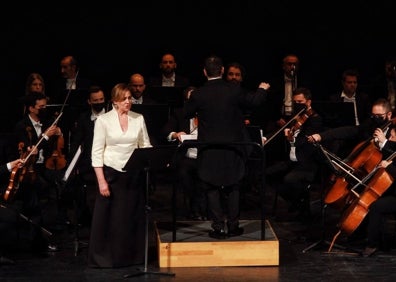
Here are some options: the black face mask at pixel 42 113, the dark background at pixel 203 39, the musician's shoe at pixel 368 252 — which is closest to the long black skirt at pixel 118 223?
the black face mask at pixel 42 113

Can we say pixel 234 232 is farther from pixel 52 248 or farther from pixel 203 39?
pixel 203 39

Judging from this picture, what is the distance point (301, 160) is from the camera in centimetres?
857

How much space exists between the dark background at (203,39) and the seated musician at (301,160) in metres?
2.18

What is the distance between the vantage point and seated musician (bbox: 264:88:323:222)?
8.33 meters

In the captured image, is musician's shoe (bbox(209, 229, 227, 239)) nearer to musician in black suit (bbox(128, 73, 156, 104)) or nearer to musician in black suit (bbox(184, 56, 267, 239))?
musician in black suit (bbox(184, 56, 267, 239))

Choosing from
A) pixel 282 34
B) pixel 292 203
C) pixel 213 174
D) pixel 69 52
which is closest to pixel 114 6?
pixel 69 52

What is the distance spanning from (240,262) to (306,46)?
4.16m

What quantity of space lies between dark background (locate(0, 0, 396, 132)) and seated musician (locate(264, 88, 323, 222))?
2.18 metres

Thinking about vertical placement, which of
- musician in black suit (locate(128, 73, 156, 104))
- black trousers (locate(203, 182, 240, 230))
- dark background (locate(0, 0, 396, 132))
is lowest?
black trousers (locate(203, 182, 240, 230))

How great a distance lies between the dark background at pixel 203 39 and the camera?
34.5 feet

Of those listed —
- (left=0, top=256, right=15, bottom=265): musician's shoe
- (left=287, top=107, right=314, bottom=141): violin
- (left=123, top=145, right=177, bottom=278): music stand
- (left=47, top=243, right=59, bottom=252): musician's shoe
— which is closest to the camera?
(left=123, top=145, right=177, bottom=278): music stand

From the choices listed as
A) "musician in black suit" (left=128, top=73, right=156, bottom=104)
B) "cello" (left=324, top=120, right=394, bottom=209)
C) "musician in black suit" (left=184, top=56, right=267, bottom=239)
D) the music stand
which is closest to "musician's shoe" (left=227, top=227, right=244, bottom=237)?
"musician in black suit" (left=184, top=56, right=267, bottom=239)

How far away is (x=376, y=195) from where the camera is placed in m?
7.27

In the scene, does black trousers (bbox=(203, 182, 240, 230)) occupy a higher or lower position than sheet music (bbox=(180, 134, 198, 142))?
A: lower
